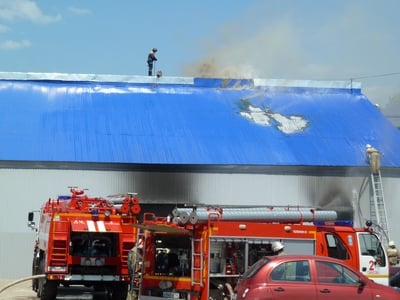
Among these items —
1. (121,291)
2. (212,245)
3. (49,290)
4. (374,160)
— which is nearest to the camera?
(212,245)

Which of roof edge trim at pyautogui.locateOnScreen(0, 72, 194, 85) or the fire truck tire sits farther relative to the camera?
roof edge trim at pyautogui.locateOnScreen(0, 72, 194, 85)

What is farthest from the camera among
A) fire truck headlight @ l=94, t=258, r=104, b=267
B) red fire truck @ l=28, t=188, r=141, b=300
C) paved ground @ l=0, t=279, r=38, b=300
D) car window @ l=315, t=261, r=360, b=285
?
paved ground @ l=0, t=279, r=38, b=300

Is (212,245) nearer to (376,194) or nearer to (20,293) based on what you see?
(20,293)

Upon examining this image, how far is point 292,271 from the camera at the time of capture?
1213 cm

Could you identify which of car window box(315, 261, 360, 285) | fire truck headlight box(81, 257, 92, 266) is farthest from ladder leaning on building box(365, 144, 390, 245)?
car window box(315, 261, 360, 285)

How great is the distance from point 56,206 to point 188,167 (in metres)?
10.2

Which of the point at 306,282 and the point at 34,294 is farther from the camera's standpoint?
the point at 34,294

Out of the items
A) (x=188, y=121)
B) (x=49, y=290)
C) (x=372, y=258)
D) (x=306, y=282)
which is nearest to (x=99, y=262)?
(x=49, y=290)

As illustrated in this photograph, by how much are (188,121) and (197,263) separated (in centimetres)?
1871

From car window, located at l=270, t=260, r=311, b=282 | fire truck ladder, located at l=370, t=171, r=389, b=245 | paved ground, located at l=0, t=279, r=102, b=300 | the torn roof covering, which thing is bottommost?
paved ground, located at l=0, t=279, r=102, b=300

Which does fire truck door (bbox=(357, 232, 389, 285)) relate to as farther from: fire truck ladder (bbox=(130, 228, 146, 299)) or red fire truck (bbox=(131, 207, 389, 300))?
fire truck ladder (bbox=(130, 228, 146, 299))

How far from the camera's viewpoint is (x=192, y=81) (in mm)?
35969

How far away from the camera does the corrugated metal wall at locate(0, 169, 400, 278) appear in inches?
1064

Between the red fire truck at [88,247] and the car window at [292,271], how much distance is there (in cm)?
659
